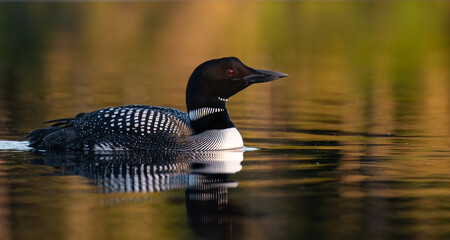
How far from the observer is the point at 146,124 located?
316 inches

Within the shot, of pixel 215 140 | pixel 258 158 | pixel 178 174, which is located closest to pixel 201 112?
pixel 215 140

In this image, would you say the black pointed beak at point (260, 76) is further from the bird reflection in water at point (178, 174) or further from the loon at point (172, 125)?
the bird reflection in water at point (178, 174)

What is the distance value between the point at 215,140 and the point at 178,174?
1.29 m

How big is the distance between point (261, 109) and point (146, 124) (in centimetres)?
408

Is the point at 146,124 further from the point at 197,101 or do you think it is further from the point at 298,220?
the point at 298,220

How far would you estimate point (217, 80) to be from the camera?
8320mm

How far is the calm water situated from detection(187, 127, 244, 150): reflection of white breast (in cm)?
16

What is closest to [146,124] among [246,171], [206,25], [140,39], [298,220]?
[246,171]

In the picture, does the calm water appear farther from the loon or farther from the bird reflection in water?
the loon

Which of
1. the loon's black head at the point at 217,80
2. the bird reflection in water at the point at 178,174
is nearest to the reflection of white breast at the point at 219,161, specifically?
the bird reflection in water at the point at 178,174

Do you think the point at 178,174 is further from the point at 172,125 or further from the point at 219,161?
the point at 172,125

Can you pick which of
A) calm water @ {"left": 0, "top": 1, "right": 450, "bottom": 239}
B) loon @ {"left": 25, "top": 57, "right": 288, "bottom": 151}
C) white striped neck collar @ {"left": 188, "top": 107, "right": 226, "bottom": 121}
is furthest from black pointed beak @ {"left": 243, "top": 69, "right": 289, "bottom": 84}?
calm water @ {"left": 0, "top": 1, "right": 450, "bottom": 239}

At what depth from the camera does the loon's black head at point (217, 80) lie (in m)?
8.32

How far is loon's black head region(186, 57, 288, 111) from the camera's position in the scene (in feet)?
27.3
